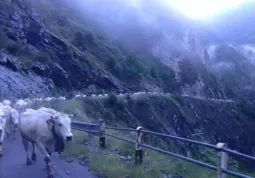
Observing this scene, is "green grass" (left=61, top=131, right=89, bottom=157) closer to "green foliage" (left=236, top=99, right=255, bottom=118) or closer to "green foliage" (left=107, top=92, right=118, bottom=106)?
"green foliage" (left=107, top=92, right=118, bottom=106)

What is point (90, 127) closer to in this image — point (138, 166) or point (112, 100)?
point (138, 166)

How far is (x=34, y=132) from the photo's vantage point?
11.0 metres

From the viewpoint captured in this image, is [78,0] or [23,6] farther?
[78,0]

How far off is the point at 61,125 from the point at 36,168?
6.68 ft

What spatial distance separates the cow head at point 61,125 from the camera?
981 centimetres

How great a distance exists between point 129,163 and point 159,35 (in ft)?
486

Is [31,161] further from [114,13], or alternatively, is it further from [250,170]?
[114,13]

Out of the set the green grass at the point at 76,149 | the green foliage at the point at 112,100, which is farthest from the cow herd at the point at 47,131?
the green foliage at the point at 112,100

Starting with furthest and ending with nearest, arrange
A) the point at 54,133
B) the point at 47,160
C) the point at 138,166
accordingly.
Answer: the point at 138,166 < the point at 54,133 < the point at 47,160

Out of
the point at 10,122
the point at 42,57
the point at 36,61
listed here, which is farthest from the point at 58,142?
the point at 42,57

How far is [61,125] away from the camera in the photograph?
32.6 ft

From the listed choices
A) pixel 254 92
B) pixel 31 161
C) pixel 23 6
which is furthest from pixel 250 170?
pixel 254 92

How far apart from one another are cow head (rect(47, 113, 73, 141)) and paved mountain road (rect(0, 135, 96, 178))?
4.19 feet

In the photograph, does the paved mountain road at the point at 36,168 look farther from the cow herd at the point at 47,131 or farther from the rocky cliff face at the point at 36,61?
the rocky cliff face at the point at 36,61
